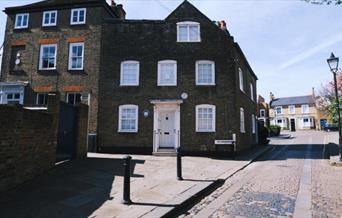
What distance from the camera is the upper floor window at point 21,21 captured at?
733 inches

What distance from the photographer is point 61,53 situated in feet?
57.5

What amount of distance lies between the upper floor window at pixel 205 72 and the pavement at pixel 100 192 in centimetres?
733

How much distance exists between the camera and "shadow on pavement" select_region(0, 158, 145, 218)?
5031 mm

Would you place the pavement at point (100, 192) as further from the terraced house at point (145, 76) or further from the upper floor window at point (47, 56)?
the upper floor window at point (47, 56)

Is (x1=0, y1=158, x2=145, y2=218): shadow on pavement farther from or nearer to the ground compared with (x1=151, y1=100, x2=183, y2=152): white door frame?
nearer to the ground

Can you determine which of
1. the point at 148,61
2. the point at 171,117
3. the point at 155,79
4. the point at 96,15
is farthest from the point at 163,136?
the point at 96,15

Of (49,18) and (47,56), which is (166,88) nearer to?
(47,56)

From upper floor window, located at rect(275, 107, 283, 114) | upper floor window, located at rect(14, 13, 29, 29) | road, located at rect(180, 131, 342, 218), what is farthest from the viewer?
upper floor window, located at rect(275, 107, 283, 114)

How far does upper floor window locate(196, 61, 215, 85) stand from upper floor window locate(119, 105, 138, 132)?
174 inches

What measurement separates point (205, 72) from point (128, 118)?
18.7 ft

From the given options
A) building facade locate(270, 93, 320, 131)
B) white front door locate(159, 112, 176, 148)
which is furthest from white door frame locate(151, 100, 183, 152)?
building facade locate(270, 93, 320, 131)

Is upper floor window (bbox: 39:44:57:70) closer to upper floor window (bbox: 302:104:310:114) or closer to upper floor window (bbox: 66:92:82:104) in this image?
upper floor window (bbox: 66:92:82:104)

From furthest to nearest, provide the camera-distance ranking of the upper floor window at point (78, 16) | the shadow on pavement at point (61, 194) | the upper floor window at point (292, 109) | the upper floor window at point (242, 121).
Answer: the upper floor window at point (292, 109) → the upper floor window at point (78, 16) → the upper floor window at point (242, 121) → the shadow on pavement at point (61, 194)

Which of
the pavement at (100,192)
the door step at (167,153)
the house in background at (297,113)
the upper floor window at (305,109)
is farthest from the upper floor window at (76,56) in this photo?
the upper floor window at (305,109)
